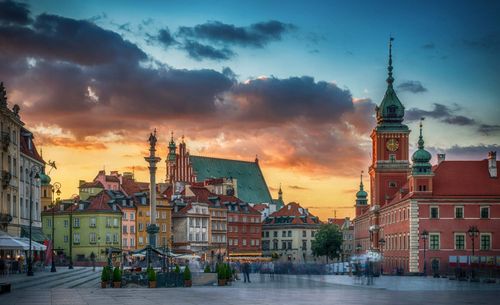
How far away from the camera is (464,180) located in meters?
101

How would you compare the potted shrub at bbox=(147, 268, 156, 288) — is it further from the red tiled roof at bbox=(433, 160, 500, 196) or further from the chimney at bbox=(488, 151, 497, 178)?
the chimney at bbox=(488, 151, 497, 178)

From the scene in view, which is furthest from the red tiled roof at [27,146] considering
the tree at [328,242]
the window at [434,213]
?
the tree at [328,242]

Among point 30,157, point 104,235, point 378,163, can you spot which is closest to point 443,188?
point 378,163

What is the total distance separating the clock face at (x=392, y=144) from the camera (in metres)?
130

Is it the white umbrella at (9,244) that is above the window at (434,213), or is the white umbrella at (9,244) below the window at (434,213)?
below

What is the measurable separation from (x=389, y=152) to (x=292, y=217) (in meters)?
64.9

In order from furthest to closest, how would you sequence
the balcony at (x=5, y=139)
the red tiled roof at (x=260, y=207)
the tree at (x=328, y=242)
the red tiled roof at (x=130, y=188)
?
the red tiled roof at (x=260, y=207)
the tree at (x=328, y=242)
the red tiled roof at (x=130, y=188)
the balcony at (x=5, y=139)

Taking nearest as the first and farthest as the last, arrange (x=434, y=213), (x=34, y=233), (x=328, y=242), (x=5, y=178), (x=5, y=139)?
(x=5, y=178) < (x=5, y=139) < (x=34, y=233) < (x=434, y=213) < (x=328, y=242)

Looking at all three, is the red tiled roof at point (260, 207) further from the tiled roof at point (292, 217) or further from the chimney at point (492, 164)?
the chimney at point (492, 164)

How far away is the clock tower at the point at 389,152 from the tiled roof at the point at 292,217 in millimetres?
60907

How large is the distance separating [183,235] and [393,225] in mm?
47387

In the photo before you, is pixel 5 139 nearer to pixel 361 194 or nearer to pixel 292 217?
pixel 361 194

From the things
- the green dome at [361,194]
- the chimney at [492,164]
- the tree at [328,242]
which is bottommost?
the tree at [328,242]

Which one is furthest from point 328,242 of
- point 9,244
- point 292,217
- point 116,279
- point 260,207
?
point 116,279
